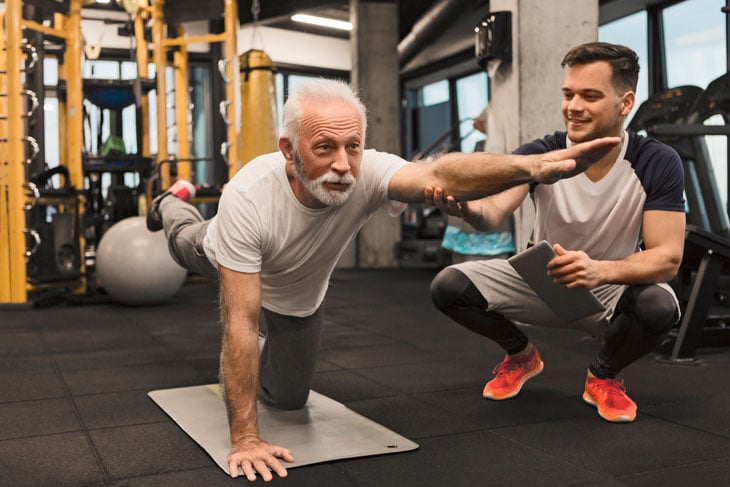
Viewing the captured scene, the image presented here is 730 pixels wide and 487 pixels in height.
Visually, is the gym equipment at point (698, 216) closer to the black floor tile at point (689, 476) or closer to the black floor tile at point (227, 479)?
the black floor tile at point (689, 476)

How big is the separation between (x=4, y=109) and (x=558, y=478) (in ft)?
13.9

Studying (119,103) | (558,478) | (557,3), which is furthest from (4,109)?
(558,478)

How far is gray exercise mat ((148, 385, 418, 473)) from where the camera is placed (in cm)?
164

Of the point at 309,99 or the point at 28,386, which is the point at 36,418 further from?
the point at 309,99

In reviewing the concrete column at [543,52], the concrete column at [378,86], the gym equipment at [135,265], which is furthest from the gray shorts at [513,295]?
the concrete column at [378,86]

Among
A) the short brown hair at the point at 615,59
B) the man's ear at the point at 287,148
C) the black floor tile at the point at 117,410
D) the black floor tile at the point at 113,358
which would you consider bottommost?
the black floor tile at the point at 113,358

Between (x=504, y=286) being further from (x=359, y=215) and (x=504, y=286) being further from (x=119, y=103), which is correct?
(x=119, y=103)

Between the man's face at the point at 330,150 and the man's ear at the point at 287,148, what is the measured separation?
34mm

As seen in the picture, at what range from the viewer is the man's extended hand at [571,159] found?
1227 millimetres

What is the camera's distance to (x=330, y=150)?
1497 millimetres

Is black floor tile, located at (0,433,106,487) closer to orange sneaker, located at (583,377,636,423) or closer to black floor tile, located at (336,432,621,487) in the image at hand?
black floor tile, located at (336,432,621,487)

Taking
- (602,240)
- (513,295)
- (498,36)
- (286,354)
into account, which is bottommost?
(286,354)

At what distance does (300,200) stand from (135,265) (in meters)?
2.95

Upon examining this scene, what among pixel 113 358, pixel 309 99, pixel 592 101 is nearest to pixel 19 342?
pixel 113 358
